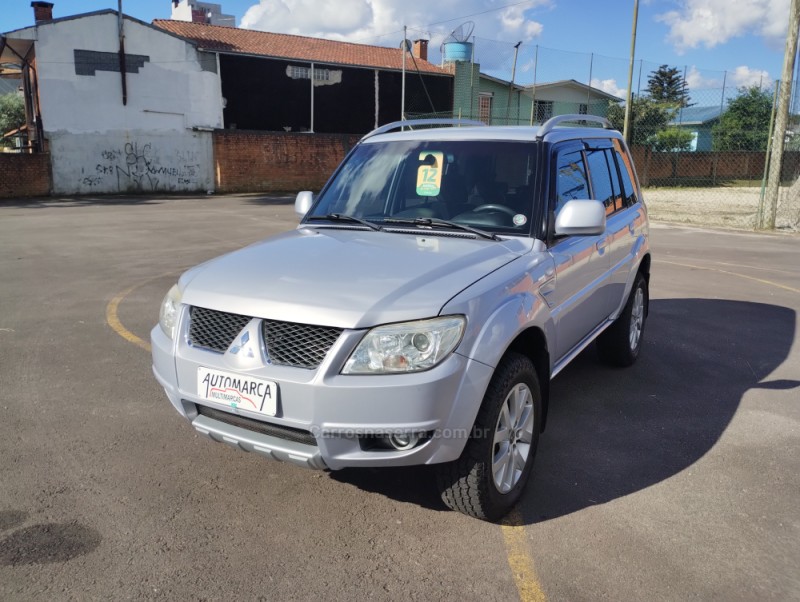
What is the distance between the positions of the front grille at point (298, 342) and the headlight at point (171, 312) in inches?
25.3

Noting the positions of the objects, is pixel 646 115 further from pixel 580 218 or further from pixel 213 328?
pixel 213 328

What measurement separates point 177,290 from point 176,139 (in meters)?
25.5

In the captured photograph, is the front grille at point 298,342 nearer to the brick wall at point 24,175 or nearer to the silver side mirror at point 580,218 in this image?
the silver side mirror at point 580,218

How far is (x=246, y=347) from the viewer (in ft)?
9.26

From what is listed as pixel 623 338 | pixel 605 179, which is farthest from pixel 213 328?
pixel 623 338

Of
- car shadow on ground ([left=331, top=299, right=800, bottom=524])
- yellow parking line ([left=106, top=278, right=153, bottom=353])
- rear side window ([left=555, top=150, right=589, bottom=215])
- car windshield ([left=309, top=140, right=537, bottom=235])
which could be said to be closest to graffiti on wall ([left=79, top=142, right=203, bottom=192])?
yellow parking line ([left=106, top=278, right=153, bottom=353])

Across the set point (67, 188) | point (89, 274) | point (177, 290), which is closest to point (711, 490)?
point (177, 290)

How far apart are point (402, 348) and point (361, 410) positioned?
30cm

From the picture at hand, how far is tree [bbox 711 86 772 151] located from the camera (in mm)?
34219

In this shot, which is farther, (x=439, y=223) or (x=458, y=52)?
(x=458, y=52)

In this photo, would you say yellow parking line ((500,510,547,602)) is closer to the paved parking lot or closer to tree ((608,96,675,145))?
the paved parking lot

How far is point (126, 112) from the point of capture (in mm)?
25484

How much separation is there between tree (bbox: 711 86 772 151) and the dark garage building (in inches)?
604

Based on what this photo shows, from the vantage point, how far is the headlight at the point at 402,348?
2.68 m
